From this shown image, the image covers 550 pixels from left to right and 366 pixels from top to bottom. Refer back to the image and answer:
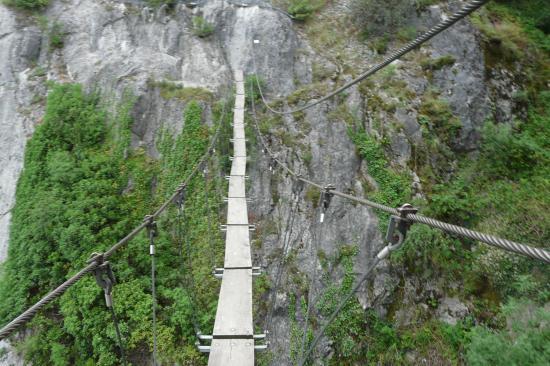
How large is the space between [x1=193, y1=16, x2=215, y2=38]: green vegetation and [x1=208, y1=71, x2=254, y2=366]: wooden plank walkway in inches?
231

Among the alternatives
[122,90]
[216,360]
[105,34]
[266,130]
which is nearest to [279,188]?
[266,130]

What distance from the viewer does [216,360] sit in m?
3.86

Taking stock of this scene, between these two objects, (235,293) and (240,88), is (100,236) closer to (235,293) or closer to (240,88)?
(235,293)

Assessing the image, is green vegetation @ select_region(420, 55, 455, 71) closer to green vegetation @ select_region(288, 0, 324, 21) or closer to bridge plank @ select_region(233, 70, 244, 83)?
green vegetation @ select_region(288, 0, 324, 21)

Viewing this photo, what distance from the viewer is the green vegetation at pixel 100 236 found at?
4.62 m

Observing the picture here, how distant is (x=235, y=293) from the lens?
185 inches

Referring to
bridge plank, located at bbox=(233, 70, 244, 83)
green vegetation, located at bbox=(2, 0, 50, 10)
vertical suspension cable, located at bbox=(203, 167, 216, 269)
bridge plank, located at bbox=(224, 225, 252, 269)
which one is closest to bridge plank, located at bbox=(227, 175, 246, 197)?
vertical suspension cable, located at bbox=(203, 167, 216, 269)

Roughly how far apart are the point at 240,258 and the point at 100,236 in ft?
8.39

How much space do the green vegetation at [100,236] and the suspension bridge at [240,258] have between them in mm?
407

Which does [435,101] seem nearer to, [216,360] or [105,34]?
[216,360]

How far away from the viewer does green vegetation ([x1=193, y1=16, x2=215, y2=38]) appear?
10.5 metres

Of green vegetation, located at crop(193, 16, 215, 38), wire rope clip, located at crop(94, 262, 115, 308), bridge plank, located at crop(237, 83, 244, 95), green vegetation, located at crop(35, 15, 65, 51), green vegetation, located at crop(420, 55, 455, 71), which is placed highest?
green vegetation, located at crop(193, 16, 215, 38)

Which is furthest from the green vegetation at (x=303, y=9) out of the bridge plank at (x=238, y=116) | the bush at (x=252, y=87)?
the bridge plank at (x=238, y=116)

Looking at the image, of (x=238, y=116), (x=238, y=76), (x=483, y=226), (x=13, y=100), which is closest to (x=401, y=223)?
(x=483, y=226)
